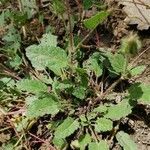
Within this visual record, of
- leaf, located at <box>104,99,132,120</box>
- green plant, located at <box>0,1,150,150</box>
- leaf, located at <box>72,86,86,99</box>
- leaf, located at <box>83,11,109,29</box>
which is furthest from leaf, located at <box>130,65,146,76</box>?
leaf, located at <box>83,11,109,29</box>

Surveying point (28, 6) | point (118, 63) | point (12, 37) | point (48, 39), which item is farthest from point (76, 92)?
point (28, 6)

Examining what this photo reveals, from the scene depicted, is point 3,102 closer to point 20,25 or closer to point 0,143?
point 0,143

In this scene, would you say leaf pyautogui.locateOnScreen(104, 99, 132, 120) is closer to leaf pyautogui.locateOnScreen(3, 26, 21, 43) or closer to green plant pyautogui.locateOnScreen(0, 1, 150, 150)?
green plant pyautogui.locateOnScreen(0, 1, 150, 150)

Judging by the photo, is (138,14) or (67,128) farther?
(138,14)

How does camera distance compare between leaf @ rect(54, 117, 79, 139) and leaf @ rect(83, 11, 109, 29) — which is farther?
leaf @ rect(54, 117, 79, 139)

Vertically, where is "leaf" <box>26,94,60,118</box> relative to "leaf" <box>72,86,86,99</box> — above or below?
below

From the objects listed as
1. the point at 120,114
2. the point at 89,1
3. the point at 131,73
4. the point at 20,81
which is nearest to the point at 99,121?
the point at 120,114

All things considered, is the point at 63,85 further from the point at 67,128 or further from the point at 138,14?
the point at 138,14
